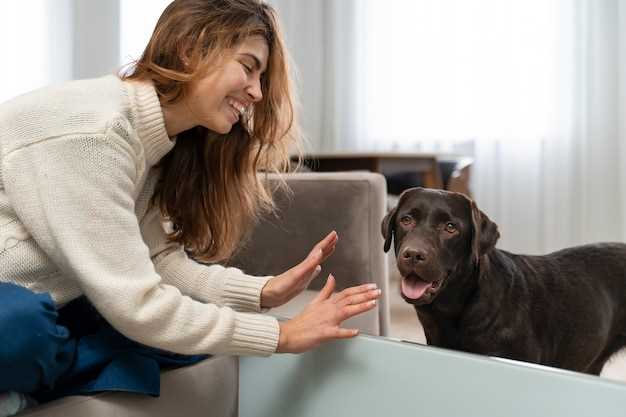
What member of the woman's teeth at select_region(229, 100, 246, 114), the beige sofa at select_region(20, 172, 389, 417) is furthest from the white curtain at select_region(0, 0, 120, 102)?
the woman's teeth at select_region(229, 100, 246, 114)

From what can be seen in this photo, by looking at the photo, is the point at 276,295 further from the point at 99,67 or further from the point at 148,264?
the point at 99,67

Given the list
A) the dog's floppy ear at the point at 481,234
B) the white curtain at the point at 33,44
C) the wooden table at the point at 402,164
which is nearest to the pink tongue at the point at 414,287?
the dog's floppy ear at the point at 481,234

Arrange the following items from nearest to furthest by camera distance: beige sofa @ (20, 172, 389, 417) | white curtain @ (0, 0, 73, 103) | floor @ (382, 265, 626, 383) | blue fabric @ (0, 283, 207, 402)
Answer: blue fabric @ (0, 283, 207, 402), floor @ (382, 265, 626, 383), beige sofa @ (20, 172, 389, 417), white curtain @ (0, 0, 73, 103)

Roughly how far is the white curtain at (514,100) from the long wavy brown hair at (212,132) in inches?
97.2

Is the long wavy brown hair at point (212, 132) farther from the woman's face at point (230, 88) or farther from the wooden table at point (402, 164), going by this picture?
the wooden table at point (402, 164)

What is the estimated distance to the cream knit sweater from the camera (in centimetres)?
81

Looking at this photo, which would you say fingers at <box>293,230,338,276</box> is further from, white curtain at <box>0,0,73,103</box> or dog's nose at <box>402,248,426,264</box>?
white curtain at <box>0,0,73,103</box>

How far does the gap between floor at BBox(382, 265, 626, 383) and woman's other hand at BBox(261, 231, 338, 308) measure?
0.24 m

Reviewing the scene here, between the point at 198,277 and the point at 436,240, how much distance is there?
1.38ft

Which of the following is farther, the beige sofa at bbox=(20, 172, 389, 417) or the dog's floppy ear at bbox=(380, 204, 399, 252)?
the beige sofa at bbox=(20, 172, 389, 417)

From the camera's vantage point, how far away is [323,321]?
2.99ft

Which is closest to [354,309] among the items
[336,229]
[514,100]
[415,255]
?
[415,255]

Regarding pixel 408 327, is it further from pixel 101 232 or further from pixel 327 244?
pixel 101 232

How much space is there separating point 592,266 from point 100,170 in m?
0.90
